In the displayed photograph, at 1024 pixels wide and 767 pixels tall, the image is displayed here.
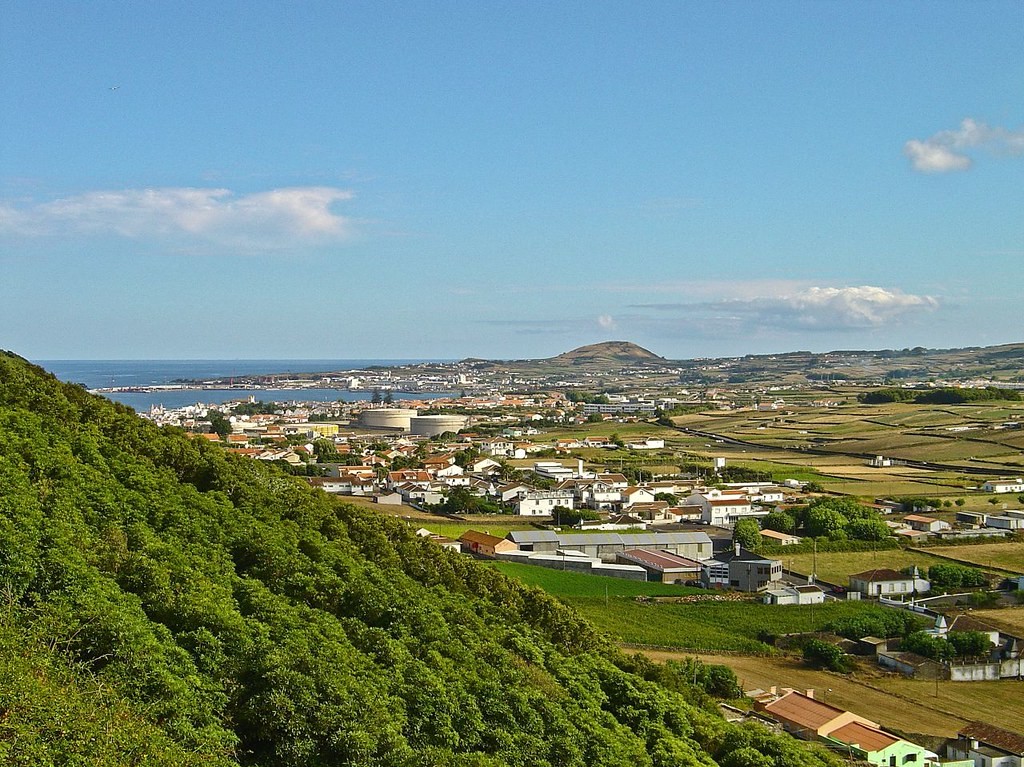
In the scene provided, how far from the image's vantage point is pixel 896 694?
57.3 ft

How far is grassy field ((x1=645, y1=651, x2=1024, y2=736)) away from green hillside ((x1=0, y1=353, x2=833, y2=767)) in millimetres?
4746

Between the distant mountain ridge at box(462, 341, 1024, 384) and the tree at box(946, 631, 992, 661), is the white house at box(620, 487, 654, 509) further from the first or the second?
Answer: the distant mountain ridge at box(462, 341, 1024, 384)

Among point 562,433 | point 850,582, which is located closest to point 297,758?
point 850,582

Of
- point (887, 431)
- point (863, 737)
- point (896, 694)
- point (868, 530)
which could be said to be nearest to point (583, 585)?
point (896, 694)

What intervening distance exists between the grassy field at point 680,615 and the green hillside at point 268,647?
7039mm

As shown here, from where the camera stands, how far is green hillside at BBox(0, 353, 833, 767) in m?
7.68

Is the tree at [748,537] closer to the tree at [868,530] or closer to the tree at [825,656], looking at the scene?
the tree at [868,530]

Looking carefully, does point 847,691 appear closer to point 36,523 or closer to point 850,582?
point 850,582

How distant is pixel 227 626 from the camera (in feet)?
31.2

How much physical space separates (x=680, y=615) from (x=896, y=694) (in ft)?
20.4

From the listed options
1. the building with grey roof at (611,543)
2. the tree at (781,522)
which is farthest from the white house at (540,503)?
the tree at (781,522)

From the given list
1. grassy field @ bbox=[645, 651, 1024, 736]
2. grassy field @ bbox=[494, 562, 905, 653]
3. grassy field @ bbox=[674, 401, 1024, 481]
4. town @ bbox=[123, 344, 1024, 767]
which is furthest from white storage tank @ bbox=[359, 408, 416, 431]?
grassy field @ bbox=[645, 651, 1024, 736]

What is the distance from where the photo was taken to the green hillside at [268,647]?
7684 millimetres

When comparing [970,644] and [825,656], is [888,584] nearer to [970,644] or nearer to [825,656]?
[970,644]
